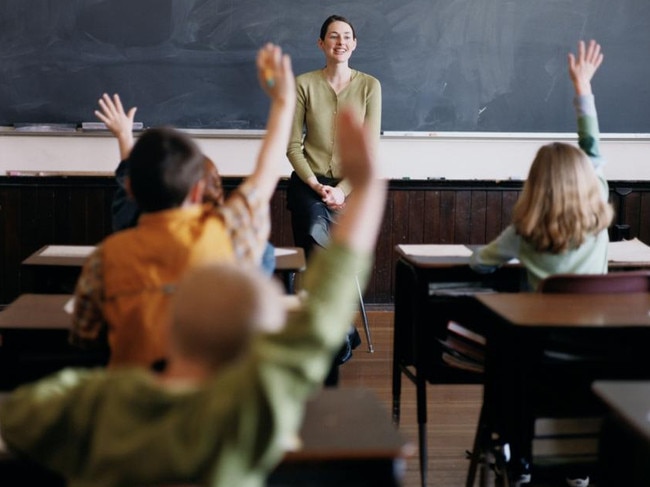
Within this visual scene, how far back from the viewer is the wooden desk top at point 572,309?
7.34ft

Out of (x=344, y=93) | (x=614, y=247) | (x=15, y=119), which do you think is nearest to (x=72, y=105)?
(x=15, y=119)

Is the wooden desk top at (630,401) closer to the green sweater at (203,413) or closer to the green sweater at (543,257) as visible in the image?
the green sweater at (203,413)

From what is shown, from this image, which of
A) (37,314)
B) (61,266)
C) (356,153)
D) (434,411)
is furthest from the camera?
(434,411)

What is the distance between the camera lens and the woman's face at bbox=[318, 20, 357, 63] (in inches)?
183

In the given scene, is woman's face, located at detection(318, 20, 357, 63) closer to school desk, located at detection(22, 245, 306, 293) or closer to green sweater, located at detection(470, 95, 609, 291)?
school desk, located at detection(22, 245, 306, 293)

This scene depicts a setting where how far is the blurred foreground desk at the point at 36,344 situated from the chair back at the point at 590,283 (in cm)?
120

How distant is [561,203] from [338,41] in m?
2.20

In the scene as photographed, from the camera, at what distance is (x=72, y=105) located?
17.9 feet

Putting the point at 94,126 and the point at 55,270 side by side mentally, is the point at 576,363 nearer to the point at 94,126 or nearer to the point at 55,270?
the point at 55,270

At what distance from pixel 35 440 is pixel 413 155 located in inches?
188

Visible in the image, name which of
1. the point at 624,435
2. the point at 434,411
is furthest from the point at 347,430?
the point at 434,411

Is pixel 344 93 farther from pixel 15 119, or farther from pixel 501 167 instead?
pixel 15 119

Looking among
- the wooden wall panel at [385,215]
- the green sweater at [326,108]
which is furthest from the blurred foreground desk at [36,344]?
the wooden wall panel at [385,215]

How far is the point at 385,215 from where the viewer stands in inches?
221
